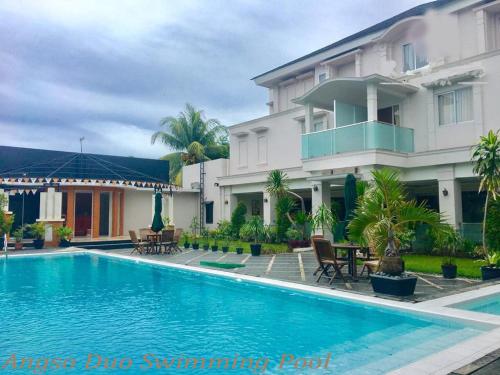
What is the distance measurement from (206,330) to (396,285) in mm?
3865

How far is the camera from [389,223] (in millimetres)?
8094

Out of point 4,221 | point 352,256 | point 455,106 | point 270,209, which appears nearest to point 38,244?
point 4,221

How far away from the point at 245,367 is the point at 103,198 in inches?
840

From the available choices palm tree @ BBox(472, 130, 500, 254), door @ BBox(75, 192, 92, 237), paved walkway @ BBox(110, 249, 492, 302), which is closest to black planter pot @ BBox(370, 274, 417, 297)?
paved walkway @ BBox(110, 249, 492, 302)

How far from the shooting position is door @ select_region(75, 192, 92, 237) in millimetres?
23875

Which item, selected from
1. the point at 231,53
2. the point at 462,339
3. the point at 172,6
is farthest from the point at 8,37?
the point at 462,339

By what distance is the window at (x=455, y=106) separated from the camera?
1491cm

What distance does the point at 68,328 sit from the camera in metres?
6.54

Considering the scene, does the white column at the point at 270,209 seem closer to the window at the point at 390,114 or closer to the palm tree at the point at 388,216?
the window at the point at 390,114

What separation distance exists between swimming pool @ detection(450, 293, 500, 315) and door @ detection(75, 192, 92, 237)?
2139cm

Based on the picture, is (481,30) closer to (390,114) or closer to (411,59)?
(411,59)

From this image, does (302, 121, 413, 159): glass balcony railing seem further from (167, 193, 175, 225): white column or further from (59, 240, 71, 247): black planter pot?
(59, 240, 71, 247): black planter pot

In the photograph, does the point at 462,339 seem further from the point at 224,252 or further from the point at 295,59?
the point at 295,59

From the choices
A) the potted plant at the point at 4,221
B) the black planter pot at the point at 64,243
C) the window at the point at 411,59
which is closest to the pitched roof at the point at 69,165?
the potted plant at the point at 4,221
